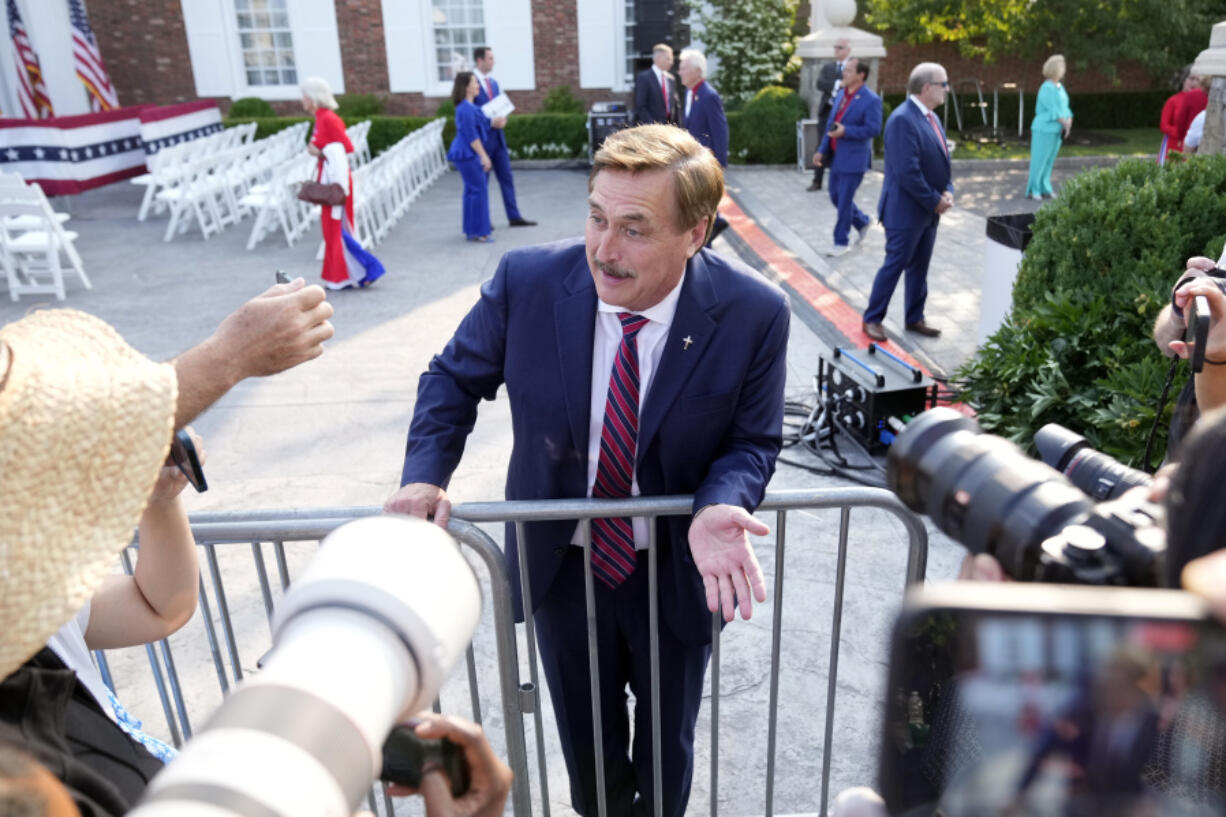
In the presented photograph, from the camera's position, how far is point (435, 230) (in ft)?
38.9

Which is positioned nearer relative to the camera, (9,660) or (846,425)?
(9,660)

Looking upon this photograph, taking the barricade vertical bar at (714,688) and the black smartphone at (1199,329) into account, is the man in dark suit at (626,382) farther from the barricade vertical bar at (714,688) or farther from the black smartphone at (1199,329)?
the black smartphone at (1199,329)

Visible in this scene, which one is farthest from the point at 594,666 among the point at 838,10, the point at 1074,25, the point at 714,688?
the point at 1074,25

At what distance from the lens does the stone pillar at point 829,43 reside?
14797 millimetres

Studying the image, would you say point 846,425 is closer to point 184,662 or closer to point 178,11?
point 184,662

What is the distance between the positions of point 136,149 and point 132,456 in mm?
→ 17583

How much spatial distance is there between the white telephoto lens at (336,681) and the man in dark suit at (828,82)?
1220 centimetres

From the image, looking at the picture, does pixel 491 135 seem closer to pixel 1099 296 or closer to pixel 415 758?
pixel 1099 296

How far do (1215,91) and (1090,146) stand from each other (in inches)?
561

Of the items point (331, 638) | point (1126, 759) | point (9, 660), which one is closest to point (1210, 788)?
point (1126, 759)

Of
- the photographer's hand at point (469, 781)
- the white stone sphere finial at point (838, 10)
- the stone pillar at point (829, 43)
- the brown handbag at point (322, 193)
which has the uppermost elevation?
→ the white stone sphere finial at point (838, 10)

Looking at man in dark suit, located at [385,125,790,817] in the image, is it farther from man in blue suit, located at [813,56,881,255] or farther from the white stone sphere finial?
the white stone sphere finial

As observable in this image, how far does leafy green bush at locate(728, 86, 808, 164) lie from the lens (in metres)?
15.6

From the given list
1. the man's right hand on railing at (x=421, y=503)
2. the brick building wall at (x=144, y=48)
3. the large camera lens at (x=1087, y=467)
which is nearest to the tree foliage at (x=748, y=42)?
the brick building wall at (x=144, y=48)
